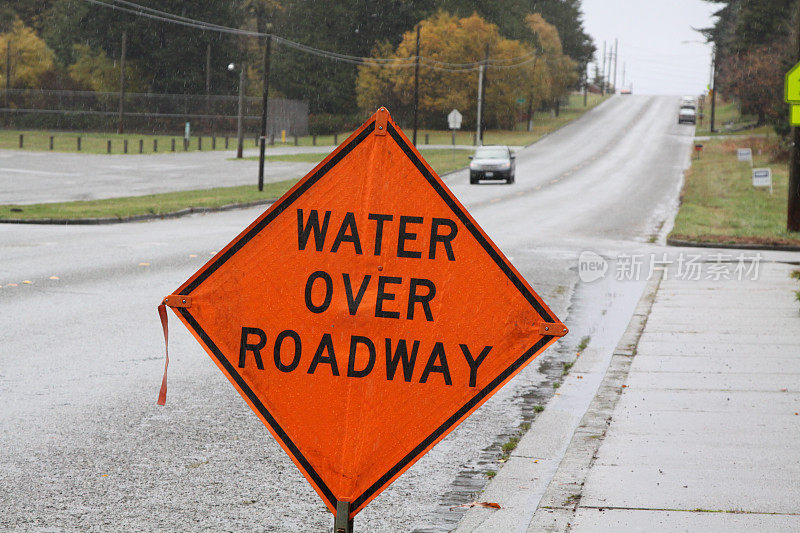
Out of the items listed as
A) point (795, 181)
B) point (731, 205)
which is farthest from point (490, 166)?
point (795, 181)

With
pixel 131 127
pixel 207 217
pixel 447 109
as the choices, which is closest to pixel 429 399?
pixel 207 217

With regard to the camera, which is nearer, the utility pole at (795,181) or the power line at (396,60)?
Answer: the utility pole at (795,181)

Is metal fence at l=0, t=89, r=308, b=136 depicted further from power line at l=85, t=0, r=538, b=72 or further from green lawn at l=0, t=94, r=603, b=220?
power line at l=85, t=0, r=538, b=72

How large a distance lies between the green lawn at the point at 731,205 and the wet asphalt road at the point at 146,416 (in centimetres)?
593

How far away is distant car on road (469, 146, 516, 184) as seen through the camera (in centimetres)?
4078

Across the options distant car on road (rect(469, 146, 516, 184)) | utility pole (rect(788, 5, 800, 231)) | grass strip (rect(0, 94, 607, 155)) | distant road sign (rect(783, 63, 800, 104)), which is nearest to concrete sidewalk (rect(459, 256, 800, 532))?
distant road sign (rect(783, 63, 800, 104))

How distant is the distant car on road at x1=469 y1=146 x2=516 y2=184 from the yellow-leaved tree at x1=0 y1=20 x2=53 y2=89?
2163 inches

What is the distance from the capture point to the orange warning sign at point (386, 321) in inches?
142

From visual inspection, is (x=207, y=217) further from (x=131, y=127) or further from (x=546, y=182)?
(x=131, y=127)

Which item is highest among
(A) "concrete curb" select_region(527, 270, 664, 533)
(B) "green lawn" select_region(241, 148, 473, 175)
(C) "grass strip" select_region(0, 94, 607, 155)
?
(C) "grass strip" select_region(0, 94, 607, 155)

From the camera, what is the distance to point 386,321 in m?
3.62

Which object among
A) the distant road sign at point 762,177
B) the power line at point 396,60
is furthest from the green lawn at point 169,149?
the distant road sign at point 762,177

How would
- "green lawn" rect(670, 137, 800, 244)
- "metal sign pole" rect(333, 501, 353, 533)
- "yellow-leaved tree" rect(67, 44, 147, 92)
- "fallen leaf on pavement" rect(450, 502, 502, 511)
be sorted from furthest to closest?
1. "yellow-leaved tree" rect(67, 44, 147, 92)
2. "green lawn" rect(670, 137, 800, 244)
3. "fallen leaf on pavement" rect(450, 502, 502, 511)
4. "metal sign pole" rect(333, 501, 353, 533)

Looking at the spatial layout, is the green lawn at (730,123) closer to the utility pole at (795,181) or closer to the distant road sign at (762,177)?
the distant road sign at (762,177)
